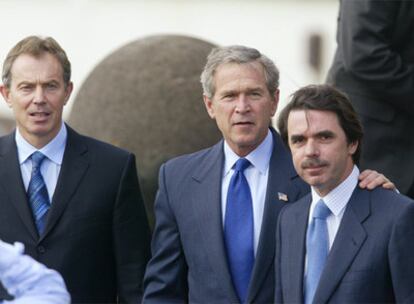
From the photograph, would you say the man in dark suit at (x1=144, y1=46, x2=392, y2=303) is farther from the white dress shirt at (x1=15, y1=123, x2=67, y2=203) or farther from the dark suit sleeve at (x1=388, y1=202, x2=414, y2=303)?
the dark suit sleeve at (x1=388, y1=202, x2=414, y2=303)

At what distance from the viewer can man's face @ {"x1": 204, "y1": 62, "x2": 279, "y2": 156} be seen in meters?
8.09

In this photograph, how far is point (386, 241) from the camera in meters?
7.31

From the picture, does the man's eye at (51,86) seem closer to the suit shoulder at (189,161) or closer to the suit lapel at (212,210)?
the suit shoulder at (189,161)

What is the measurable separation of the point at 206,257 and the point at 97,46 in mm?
27451

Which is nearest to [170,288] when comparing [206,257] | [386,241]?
[206,257]

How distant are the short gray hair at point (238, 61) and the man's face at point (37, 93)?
787mm

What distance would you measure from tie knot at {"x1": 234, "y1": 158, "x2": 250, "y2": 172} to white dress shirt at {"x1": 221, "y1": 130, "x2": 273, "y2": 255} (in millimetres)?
18

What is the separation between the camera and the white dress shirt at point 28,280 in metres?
6.20

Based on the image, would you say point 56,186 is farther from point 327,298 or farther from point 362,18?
point 362,18

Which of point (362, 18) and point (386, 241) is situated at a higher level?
point (362, 18)

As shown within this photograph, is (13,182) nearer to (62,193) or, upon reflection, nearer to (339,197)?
(62,193)

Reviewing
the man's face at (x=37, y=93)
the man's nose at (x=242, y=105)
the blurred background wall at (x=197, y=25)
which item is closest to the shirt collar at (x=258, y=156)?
the man's nose at (x=242, y=105)

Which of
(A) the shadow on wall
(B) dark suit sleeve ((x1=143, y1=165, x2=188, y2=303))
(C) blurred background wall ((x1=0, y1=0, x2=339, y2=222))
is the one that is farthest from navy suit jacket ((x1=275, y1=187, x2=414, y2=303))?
(C) blurred background wall ((x1=0, y1=0, x2=339, y2=222))

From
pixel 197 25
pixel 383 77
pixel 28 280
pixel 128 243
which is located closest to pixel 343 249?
pixel 128 243
